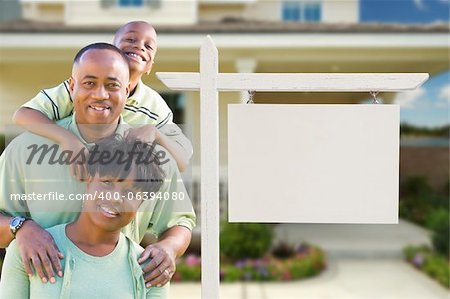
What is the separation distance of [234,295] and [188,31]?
3.11 meters

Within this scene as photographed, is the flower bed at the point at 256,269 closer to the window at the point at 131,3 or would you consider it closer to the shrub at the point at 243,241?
the shrub at the point at 243,241

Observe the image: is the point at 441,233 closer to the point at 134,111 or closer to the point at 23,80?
the point at 134,111

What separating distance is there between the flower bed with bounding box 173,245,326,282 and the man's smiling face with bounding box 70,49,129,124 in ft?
13.8

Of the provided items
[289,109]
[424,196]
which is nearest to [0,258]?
[289,109]

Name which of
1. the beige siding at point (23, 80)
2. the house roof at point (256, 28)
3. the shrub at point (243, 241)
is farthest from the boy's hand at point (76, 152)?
the beige siding at point (23, 80)

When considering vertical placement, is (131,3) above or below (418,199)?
above

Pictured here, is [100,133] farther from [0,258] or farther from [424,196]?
[424,196]

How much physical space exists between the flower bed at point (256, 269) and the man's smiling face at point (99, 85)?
165 inches

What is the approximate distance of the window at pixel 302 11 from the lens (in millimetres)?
Answer: 9391

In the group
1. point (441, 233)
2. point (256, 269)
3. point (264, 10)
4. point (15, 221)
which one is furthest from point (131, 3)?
point (15, 221)

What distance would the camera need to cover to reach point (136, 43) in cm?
189

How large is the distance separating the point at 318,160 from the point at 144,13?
665 centimetres

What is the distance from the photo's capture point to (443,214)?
6.66 meters

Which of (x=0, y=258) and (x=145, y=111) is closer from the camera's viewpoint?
(x=145, y=111)
